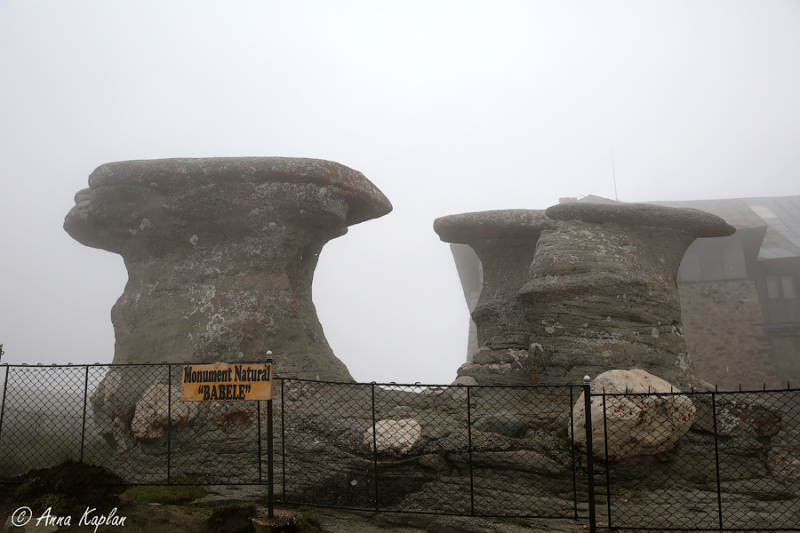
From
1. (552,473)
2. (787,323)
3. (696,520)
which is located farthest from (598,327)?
(787,323)

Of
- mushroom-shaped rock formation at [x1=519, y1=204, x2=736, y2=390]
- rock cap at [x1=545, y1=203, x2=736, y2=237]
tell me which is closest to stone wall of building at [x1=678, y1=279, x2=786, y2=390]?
rock cap at [x1=545, y1=203, x2=736, y2=237]

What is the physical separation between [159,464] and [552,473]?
398 cm

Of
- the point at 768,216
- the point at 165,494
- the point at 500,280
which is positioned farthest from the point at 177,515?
the point at 768,216

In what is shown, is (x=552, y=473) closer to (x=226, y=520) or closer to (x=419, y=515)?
(x=419, y=515)

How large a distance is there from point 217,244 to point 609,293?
4.80 meters

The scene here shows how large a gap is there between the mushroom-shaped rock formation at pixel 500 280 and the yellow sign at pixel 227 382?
4.98 m

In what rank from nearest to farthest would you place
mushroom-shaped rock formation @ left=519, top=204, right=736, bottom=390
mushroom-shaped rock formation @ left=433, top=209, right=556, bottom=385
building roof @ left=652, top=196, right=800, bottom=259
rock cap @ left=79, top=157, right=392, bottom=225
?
rock cap @ left=79, top=157, right=392, bottom=225, mushroom-shaped rock formation @ left=519, top=204, right=736, bottom=390, mushroom-shaped rock formation @ left=433, top=209, right=556, bottom=385, building roof @ left=652, top=196, right=800, bottom=259

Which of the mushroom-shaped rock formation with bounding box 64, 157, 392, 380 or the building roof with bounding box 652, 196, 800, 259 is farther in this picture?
the building roof with bounding box 652, 196, 800, 259

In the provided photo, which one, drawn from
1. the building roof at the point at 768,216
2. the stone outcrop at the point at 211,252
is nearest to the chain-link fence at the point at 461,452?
the stone outcrop at the point at 211,252

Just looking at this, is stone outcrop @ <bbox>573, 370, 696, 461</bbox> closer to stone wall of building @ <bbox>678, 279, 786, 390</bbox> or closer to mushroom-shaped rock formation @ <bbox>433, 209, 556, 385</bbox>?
mushroom-shaped rock formation @ <bbox>433, 209, 556, 385</bbox>

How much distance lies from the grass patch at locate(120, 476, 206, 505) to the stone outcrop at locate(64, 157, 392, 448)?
1.65 m

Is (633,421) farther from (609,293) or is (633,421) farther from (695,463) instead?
(609,293)

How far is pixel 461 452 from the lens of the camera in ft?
20.0

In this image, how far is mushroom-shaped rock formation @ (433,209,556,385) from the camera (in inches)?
360
